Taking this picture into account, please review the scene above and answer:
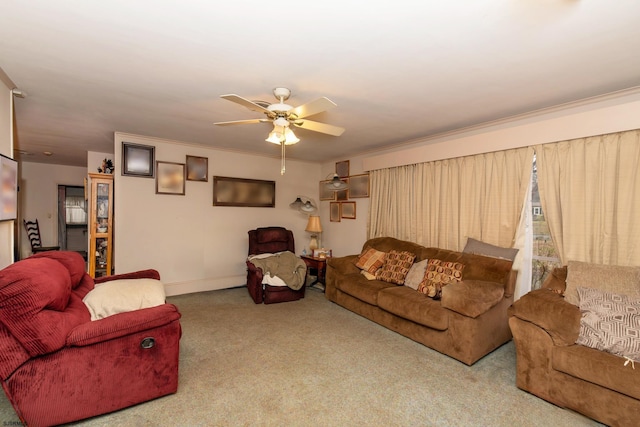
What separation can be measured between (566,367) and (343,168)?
4.09 metres

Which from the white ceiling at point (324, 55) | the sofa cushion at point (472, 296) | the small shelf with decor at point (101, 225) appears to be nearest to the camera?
the white ceiling at point (324, 55)

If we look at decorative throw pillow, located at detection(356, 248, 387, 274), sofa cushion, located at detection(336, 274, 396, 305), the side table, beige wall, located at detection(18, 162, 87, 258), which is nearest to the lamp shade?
the side table

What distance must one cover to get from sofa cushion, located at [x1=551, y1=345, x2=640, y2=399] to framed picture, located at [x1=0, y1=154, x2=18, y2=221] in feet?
13.9

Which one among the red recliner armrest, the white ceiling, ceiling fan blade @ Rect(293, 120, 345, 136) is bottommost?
the red recliner armrest

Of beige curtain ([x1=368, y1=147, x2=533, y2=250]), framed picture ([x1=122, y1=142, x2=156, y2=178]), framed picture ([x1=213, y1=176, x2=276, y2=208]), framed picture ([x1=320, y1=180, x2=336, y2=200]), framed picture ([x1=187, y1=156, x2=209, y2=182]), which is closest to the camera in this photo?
beige curtain ([x1=368, y1=147, x2=533, y2=250])

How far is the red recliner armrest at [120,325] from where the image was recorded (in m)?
1.73

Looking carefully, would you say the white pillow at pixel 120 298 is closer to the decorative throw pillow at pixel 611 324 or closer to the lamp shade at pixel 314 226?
the lamp shade at pixel 314 226

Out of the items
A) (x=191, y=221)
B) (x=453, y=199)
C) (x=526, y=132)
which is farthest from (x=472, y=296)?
(x=191, y=221)

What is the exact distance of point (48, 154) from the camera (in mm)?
5625

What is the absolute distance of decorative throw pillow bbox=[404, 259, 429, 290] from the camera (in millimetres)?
3286

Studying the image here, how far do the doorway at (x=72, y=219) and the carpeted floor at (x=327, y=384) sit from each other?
244 inches

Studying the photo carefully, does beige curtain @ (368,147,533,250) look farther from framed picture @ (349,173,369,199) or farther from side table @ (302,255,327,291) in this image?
side table @ (302,255,327,291)

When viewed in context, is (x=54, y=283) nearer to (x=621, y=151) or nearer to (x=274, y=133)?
(x=274, y=133)

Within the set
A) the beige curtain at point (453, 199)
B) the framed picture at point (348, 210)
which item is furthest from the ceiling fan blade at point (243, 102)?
the framed picture at point (348, 210)
